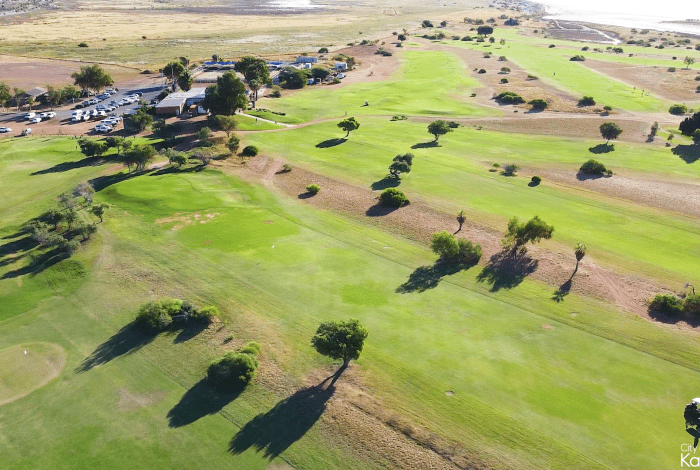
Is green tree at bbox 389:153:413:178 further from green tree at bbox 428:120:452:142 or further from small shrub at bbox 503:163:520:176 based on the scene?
green tree at bbox 428:120:452:142

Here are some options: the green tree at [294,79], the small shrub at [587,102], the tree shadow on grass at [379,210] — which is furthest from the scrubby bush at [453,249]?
the green tree at [294,79]

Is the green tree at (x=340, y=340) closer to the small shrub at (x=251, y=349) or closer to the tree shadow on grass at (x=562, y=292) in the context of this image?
the small shrub at (x=251, y=349)

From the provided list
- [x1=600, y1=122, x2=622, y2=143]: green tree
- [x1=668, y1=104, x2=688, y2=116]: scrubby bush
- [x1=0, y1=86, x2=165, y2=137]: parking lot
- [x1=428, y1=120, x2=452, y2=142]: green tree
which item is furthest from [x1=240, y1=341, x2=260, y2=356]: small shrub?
[x1=668, y1=104, x2=688, y2=116]: scrubby bush

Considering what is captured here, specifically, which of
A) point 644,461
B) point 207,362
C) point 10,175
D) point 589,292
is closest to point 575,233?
point 589,292

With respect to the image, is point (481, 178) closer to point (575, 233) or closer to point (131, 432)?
point (575, 233)

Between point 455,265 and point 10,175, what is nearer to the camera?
point 455,265
